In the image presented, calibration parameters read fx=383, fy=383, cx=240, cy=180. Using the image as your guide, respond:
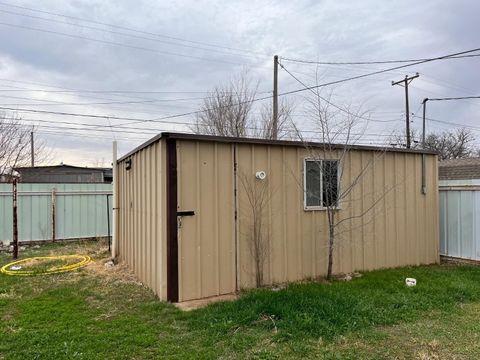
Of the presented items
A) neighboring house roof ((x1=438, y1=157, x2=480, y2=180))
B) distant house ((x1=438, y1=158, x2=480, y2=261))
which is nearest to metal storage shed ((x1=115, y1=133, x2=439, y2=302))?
distant house ((x1=438, y1=158, x2=480, y2=261))

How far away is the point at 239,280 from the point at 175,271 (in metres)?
0.95

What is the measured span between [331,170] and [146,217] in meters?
2.89

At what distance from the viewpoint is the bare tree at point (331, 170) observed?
19.0 ft

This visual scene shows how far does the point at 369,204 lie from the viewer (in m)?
6.30

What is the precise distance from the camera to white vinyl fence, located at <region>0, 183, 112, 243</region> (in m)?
9.87

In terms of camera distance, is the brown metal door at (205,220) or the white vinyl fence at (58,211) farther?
the white vinyl fence at (58,211)

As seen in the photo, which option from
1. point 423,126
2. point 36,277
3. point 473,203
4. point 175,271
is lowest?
point 36,277

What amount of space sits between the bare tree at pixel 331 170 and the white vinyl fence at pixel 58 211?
6.25 m

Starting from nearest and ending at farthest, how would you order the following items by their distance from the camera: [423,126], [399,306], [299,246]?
[399,306] → [299,246] → [423,126]

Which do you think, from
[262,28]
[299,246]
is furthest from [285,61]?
[299,246]

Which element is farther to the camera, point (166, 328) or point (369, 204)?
point (369, 204)

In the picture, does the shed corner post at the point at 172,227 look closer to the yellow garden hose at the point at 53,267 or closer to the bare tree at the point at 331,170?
the bare tree at the point at 331,170

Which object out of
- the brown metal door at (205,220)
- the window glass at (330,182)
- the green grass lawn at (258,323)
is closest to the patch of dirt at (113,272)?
the green grass lawn at (258,323)

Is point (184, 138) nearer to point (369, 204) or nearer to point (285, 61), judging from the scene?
point (369, 204)
